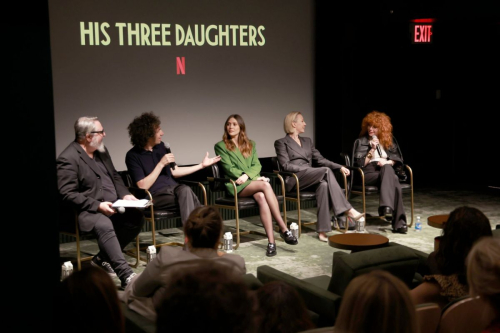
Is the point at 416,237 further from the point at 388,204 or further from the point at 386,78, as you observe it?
the point at 386,78

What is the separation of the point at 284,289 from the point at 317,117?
563 cm

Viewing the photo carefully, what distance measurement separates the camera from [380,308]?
1.69 meters

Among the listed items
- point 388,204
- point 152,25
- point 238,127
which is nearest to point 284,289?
point 238,127

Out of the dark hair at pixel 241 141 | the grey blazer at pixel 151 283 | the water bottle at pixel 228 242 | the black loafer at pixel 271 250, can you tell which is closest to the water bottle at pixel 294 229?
the black loafer at pixel 271 250

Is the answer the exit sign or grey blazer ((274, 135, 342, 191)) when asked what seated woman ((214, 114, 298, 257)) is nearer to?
grey blazer ((274, 135, 342, 191))

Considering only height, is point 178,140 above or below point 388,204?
above

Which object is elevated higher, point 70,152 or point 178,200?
point 70,152

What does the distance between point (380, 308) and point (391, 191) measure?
4.80 m

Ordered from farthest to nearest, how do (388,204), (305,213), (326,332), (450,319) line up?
(305,213) → (388,204) → (450,319) → (326,332)

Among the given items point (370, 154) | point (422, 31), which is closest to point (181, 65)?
point (370, 154)

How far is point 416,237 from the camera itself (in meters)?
6.09

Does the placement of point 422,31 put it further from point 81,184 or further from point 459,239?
point 459,239

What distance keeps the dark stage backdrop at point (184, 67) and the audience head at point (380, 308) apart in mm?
4789

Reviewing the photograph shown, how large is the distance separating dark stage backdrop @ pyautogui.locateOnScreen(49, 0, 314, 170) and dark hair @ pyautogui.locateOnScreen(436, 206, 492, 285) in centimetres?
412
